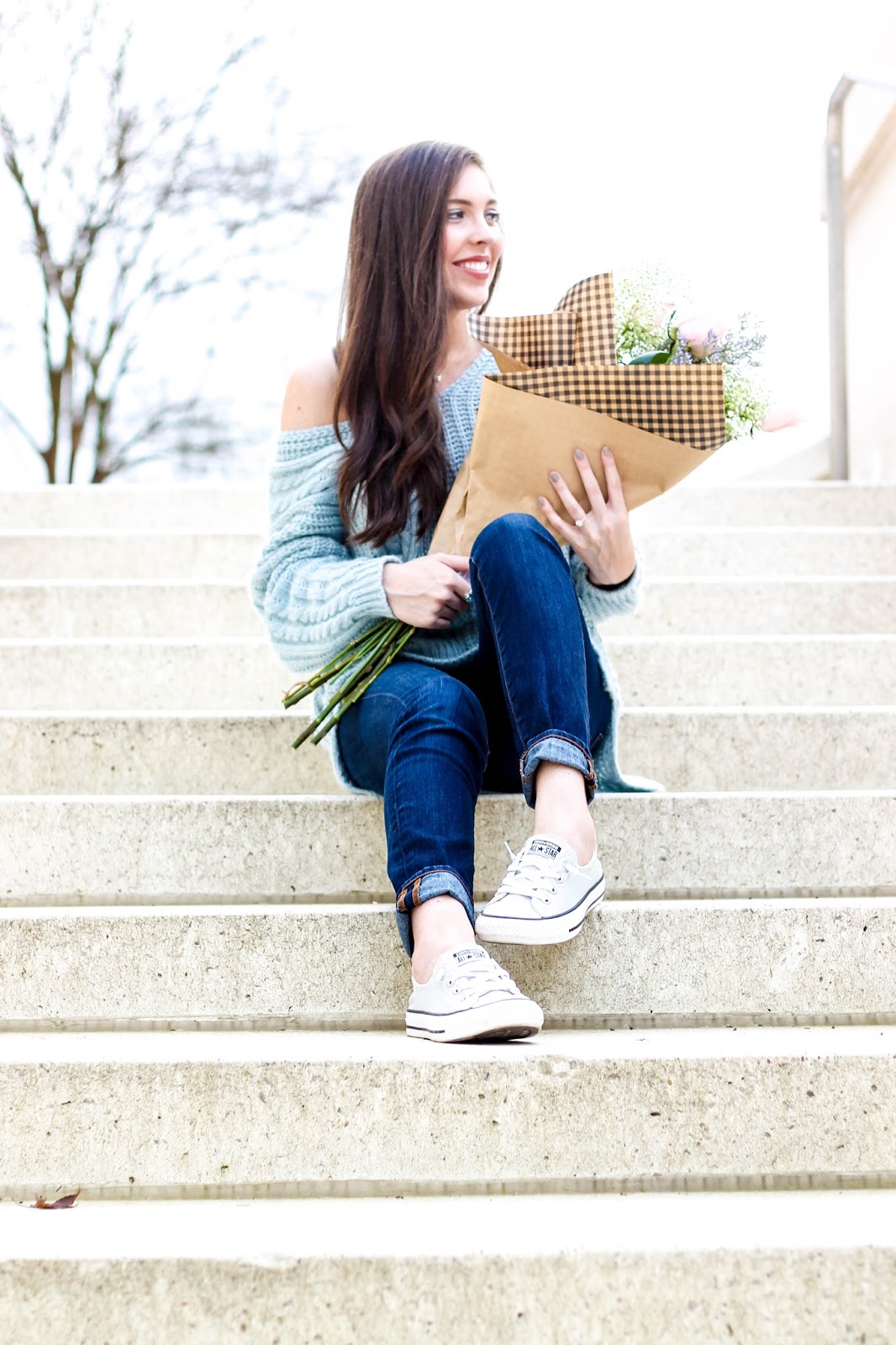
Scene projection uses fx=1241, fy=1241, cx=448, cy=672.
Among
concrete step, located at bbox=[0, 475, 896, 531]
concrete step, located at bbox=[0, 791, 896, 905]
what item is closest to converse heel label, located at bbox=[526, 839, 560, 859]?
concrete step, located at bbox=[0, 791, 896, 905]

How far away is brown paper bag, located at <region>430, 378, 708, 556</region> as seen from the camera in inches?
58.7

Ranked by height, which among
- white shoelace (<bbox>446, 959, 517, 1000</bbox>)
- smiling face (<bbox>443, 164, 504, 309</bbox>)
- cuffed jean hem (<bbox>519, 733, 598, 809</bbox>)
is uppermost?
smiling face (<bbox>443, 164, 504, 309</bbox>)

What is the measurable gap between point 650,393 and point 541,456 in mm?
160

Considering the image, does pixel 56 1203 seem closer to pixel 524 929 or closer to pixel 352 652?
pixel 524 929

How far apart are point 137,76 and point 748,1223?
6661 mm

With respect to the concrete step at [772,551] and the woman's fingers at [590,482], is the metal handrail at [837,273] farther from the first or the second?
the woman's fingers at [590,482]

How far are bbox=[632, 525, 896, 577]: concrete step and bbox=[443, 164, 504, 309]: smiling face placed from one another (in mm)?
1141

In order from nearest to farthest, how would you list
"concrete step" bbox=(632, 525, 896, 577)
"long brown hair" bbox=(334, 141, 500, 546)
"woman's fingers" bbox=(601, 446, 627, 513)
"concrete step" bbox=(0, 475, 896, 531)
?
1. "woman's fingers" bbox=(601, 446, 627, 513)
2. "long brown hair" bbox=(334, 141, 500, 546)
3. "concrete step" bbox=(632, 525, 896, 577)
4. "concrete step" bbox=(0, 475, 896, 531)

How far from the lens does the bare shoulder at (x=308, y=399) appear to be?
1.81m

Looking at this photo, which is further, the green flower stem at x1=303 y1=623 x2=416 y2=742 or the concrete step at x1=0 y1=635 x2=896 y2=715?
the concrete step at x1=0 y1=635 x2=896 y2=715

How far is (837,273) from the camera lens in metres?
3.79

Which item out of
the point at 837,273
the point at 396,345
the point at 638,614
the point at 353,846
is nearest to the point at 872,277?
the point at 837,273

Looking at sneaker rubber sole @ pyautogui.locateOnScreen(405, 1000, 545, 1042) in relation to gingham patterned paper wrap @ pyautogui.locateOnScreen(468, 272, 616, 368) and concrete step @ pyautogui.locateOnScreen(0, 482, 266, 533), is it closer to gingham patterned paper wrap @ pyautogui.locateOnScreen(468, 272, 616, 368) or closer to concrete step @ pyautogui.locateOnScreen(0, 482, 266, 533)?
gingham patterned paper wrap @ pyautogui.locateOnScreen(468, 272, 616, 368)

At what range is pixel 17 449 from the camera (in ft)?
22.1
